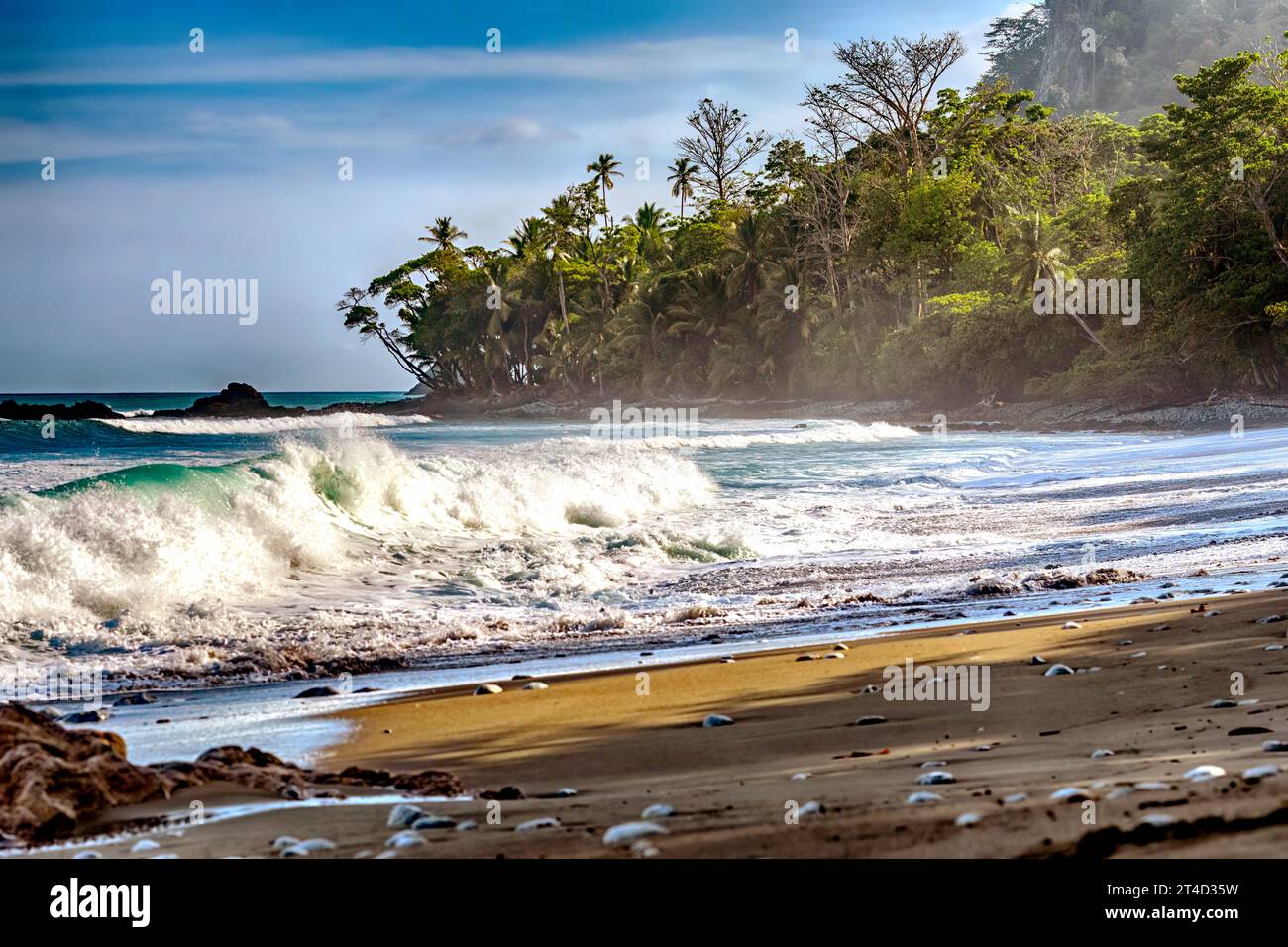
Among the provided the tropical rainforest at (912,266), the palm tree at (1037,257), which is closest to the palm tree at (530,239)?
the tropical rainforest at (912,266)

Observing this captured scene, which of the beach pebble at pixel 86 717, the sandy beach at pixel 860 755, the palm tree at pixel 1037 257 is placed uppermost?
the palm tree at pixel 1037 257

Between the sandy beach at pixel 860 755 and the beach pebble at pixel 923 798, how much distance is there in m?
0.03

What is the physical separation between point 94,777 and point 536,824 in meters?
1.64

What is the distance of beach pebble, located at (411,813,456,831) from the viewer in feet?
10.7

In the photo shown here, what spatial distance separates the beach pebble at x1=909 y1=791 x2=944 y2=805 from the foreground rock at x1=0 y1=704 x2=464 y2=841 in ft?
5.36

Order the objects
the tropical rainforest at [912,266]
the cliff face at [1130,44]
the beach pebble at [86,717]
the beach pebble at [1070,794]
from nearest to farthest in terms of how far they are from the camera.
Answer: the beach pebble at [1070,794] → the beach pebble at [86,717] → the tropical rainforest at [912,266] → the cliff face at [1130,44]

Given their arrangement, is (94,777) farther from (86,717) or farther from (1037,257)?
(1037,257)

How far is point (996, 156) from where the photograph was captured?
204 feet

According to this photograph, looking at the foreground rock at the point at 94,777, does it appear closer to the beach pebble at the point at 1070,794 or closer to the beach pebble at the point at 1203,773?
the beach pebble at the point at 1070,794

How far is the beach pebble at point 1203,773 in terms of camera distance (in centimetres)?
292

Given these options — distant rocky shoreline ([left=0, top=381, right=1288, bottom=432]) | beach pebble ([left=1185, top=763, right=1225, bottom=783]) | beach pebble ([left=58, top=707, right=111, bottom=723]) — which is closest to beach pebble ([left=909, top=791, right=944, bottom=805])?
beach pebble ([left=1185, top=763, right=1225, bottom=783])

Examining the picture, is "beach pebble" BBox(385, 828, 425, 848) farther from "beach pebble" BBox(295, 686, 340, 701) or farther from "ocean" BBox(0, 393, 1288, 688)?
"ocean" BBox(0, 393, 1288, 688)

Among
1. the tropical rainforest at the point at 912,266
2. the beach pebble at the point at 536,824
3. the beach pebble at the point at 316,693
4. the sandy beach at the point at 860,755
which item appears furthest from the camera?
the tropical rainforest at the point at 912,266
